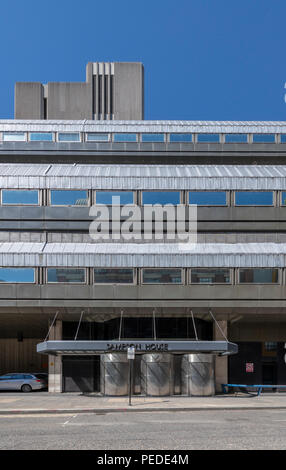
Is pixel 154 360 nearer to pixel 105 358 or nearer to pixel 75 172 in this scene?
pixel 105 358

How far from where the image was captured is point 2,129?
160ft

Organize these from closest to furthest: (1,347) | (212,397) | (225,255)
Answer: (212,397), (225,255), (1,347)

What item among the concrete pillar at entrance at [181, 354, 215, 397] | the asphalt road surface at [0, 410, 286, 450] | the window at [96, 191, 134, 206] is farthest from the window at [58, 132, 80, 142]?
the asphalt road surface at [0, 410, 286, 450]

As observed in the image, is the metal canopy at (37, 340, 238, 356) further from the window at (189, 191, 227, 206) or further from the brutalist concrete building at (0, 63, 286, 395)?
the window at (189, 191, 227, 206)

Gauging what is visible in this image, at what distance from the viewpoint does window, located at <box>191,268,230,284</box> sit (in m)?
33.3

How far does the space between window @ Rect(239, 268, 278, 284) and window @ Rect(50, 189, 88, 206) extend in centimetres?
1061

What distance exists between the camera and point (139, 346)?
99.9 ft

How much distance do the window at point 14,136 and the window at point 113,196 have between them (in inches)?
641

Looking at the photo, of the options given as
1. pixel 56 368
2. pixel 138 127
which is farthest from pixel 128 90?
pixel 56 368

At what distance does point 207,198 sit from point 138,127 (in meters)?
16.7

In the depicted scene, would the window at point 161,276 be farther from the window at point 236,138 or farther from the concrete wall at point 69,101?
the concrete wall at point 69,101

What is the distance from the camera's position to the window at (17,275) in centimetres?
3303

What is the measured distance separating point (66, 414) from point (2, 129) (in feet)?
105

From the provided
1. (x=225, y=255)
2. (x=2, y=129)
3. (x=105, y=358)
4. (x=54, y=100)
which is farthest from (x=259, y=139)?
(x=54, y=100)
